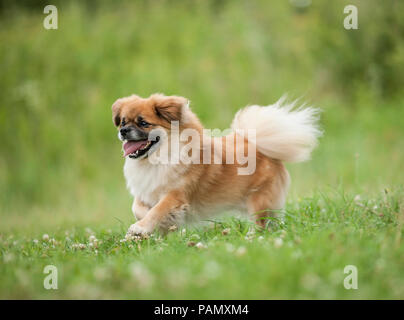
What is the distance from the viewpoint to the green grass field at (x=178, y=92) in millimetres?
4789

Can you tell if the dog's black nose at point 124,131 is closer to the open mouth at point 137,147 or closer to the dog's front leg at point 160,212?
the open mouth at point 137,147

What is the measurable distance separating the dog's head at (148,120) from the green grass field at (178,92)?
0.82 m

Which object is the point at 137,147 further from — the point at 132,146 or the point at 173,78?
the point at 173,78

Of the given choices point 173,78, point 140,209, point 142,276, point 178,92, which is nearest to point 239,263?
point 142,276

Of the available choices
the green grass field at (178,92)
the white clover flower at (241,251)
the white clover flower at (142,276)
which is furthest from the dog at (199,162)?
the white clover flower at (142,276)

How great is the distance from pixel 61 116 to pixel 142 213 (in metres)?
6.33

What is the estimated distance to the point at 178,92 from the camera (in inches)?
398

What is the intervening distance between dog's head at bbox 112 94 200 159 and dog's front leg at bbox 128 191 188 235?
1.59ft

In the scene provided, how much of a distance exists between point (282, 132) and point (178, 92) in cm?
602

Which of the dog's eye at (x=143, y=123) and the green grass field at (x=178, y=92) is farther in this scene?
the green grass field at (x=178, y=92)

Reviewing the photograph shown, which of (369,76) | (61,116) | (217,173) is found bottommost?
(217,173)

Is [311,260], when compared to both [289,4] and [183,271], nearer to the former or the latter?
[183,271]

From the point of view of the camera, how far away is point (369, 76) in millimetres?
10016
